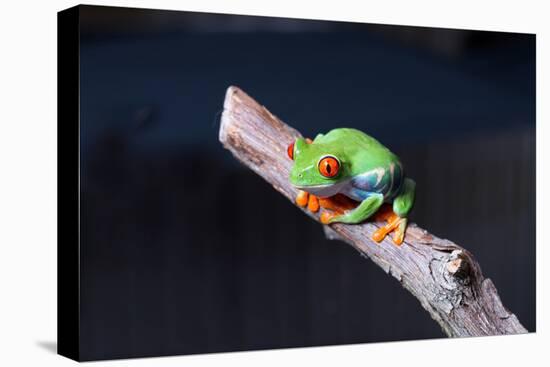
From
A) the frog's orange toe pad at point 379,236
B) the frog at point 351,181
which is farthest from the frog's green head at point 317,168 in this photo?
the frog's orange toe pad at point 379,236

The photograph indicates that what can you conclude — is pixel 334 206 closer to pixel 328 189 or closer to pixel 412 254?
pixel 328 189

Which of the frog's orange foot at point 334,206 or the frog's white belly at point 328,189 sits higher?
the frog's white belly at point 328,189

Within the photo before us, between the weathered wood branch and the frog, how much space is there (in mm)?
81

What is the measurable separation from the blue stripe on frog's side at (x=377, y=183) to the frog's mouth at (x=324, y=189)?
106 millimetres

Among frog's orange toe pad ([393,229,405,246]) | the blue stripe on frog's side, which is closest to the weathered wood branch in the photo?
frog's orange toe pad ([393,229,405,246])

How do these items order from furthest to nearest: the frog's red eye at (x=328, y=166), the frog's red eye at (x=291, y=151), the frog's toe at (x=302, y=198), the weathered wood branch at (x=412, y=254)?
the frog's toe at (x=302, y=198) < the frog's red eye at (x=291, y=151) < the frog's red eye at (x=328, y=166) < the weathered wood branch at (x=412, y=254)

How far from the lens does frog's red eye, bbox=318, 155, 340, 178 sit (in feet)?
19.9

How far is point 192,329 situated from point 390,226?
1.50m

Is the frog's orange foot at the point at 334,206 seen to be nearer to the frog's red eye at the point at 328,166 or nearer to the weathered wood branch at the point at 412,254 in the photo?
the weathered wood branch at the point at 412,254

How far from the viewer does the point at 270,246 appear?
6738 millimetres

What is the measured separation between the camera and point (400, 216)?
6.41 metres

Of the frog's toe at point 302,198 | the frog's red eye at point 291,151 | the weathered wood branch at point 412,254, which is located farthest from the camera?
the frog's toe at point 302,198

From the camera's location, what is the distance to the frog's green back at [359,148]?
20.6 ft

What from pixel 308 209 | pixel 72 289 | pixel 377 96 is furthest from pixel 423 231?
pixel 72 289
